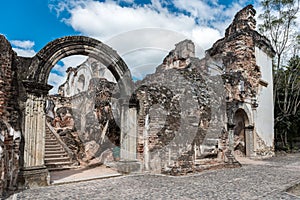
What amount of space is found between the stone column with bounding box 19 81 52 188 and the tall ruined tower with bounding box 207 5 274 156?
9.29m

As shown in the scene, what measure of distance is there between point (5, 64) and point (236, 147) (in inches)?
491

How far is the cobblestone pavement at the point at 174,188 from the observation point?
514 centimetres

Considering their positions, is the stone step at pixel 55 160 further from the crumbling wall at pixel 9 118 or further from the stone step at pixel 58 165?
Answer: the crumbling wall at pixel 9 118

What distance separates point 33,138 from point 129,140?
9.47 feet

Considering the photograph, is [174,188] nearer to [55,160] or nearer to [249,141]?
[55,160]

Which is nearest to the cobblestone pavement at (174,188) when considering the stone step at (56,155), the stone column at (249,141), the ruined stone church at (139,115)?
the ruined stone church at (139,115)

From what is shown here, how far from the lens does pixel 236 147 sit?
14484mm

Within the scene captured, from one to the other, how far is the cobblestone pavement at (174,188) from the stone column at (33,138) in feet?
0.98

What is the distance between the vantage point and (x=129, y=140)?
7.93 metres

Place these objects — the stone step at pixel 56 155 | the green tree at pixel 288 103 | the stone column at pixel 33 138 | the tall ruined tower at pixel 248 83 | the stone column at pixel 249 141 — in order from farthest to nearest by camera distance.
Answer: the green tree at pixel 288 103, the stone column at pixel 249 141, the tall ruined tower at pixel 248 83, the stone step at pixel 56 155, the stone column at pixel 33 138

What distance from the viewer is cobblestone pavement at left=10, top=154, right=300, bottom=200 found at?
514 centimetres

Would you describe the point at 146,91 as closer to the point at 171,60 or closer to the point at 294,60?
the point at 171,60

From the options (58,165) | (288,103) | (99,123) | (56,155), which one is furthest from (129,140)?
(288,103)

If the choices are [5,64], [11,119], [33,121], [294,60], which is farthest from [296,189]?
[294,60]
